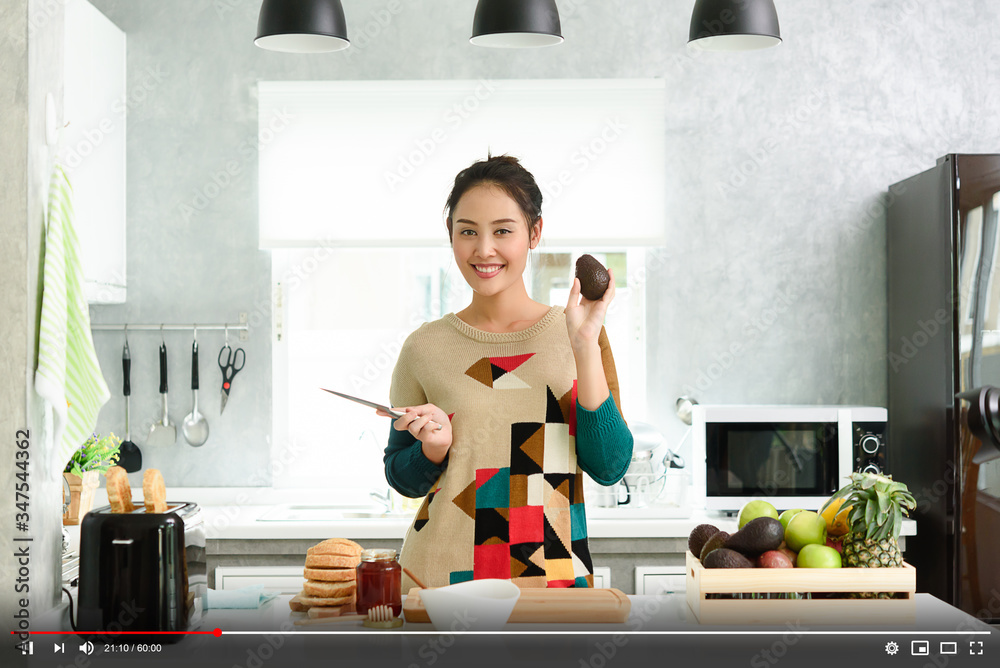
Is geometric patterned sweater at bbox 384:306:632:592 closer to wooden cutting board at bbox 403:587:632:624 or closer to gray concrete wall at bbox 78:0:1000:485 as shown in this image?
wooden cutting board at bbox 403:587:632:624

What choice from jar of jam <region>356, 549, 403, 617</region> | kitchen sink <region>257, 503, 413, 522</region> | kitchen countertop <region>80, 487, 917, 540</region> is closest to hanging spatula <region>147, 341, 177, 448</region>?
kitchen countertop <region>80, 487, 917, 540</region>

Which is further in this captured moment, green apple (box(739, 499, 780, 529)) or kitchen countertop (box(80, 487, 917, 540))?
kitchen countertop (box(80, 487, 917, 540))

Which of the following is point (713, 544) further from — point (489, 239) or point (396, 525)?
point (396, 525)

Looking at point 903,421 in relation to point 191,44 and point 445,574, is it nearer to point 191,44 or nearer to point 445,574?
point 445,574

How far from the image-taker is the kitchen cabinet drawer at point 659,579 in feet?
8.29

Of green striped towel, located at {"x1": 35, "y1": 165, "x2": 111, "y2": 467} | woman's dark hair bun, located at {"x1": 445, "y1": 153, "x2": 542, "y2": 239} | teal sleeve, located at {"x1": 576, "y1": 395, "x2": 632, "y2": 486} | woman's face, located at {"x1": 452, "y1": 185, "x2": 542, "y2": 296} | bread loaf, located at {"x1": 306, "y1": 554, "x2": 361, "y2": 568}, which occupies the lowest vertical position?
bread loaf, located at {"x1": 306, "y1": 554, "x2": 361, "y2": 568}

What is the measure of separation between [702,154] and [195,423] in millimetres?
2077

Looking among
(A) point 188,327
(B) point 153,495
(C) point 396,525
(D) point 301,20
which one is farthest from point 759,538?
(A) point 188,327

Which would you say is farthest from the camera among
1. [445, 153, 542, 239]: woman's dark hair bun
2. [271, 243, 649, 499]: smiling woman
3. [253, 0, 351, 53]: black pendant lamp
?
[271, 243, 649, 499]: smiling woman

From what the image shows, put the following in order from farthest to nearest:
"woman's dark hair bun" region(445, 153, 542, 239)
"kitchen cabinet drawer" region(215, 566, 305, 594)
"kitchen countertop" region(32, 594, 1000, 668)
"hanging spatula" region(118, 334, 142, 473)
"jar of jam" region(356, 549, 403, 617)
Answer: "hanging spatula" region(118, 334, 142, 473)
"kitchen cabinet drawer" region(215, 566, 305, 594)
"woman's dark hair bun" region(445, 153, 542, 239)
"jar of jam" region(356, 549, 403, 617)
"kitchen countertop" region(32, 594, 1000, 668)

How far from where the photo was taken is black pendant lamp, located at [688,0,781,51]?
1.72 m

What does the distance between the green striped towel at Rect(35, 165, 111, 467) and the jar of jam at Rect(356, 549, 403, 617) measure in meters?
0.50

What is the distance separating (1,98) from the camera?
123 centimetres

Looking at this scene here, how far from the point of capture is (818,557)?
4.07 ft
